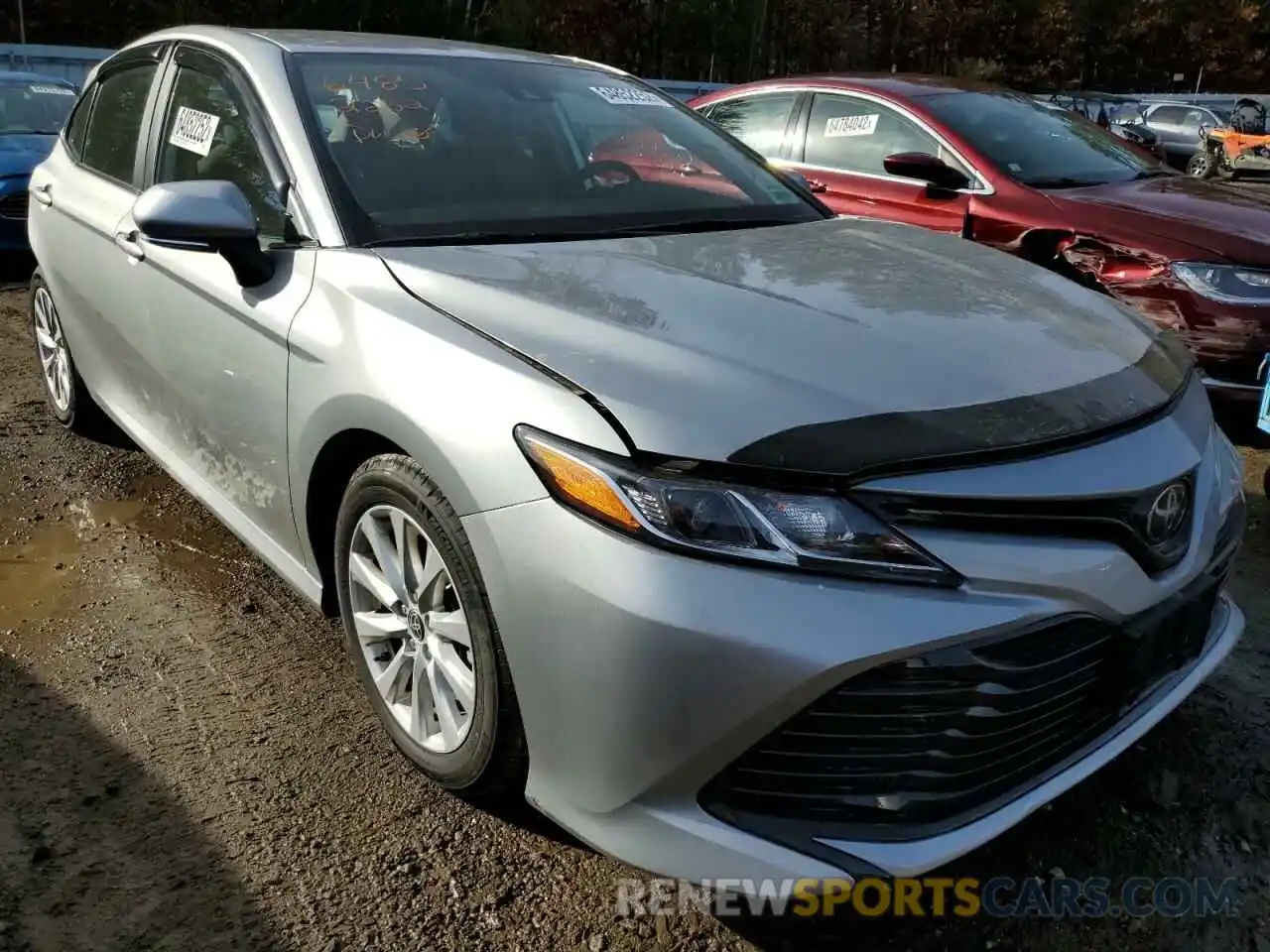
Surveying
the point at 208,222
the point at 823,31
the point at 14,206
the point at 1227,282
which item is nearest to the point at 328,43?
the point at 208,222

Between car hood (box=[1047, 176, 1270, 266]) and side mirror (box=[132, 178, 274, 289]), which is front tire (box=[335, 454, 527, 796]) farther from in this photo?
car hood (box=[1047, 176, 1270, 266])

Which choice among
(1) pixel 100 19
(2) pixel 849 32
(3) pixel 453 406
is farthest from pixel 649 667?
(2) pixel 849 32

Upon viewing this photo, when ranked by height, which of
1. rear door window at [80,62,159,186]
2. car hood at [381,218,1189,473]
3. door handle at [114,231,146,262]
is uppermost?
rear door window at [80,62,159,186]

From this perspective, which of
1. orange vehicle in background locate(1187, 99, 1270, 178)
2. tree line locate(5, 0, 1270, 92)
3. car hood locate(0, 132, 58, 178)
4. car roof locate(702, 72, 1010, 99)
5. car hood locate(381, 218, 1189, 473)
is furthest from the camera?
tree line locate(5, 0, 1270, 92)

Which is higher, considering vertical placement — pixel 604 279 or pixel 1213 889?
pixel 604 279

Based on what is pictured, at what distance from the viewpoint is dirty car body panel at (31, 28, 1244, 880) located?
1.61 m

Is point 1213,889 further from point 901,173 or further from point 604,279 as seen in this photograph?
point 901,173

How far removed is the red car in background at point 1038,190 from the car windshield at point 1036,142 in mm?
11

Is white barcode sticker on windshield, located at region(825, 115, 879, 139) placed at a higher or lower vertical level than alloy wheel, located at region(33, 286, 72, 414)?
higher

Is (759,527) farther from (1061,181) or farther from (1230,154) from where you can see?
(1230,154)

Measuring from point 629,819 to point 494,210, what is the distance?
150cm

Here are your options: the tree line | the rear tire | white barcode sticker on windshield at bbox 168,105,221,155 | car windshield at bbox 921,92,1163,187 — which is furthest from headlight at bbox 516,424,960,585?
the tree line

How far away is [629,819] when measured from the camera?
5.62ft

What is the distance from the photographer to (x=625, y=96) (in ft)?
10.8
